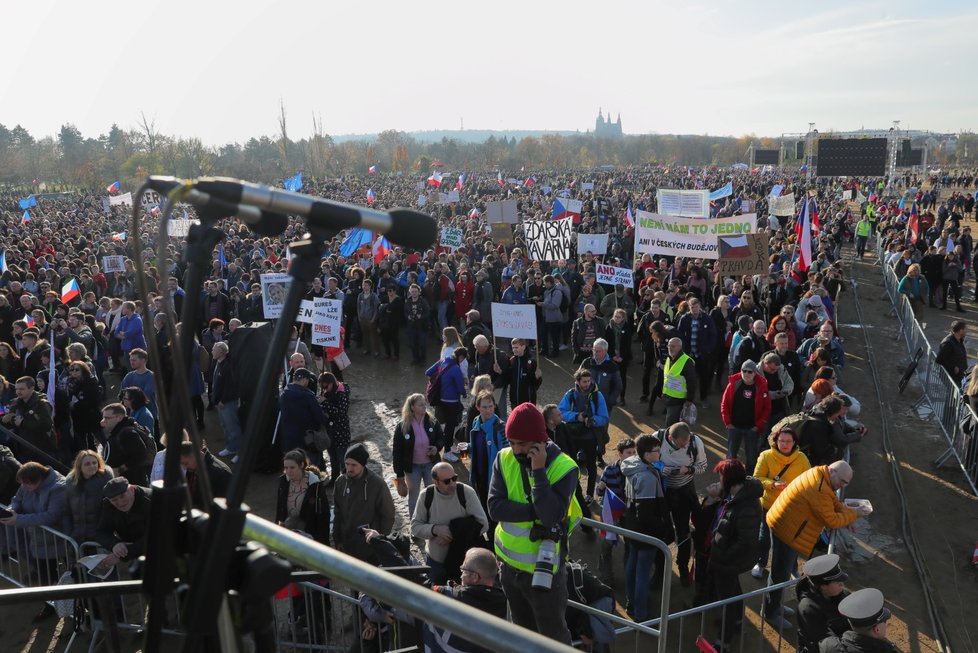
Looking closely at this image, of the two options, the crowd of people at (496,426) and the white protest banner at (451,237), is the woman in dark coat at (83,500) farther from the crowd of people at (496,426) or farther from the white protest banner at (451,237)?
the white protest banner at (451,237)

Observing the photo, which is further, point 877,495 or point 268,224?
point 877,495

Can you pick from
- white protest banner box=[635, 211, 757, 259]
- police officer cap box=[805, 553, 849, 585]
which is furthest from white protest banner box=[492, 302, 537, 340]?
police officer cap box=[805, 553, 849, 585]

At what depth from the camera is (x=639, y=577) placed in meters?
5.93

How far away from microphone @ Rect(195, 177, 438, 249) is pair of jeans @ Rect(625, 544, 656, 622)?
4.91m

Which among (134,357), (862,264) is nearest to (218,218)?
(134,357)

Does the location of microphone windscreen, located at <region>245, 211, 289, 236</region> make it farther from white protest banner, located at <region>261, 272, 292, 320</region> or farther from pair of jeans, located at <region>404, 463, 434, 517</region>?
white protest banner, located at <region>261, 272, 292, 320</region>

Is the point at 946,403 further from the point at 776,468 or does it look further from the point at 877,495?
the point at 776,468

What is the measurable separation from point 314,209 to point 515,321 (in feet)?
31.5

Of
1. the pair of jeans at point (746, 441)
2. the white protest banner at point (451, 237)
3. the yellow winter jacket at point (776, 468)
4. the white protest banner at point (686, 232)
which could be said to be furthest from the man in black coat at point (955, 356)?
the white protest banner at point (451, 237)

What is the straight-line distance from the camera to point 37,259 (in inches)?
725

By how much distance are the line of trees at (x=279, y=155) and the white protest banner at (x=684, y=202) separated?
4050 centimetres

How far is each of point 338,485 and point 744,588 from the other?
3751mm

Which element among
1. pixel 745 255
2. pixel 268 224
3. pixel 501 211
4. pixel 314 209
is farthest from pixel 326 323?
pixel 314 209

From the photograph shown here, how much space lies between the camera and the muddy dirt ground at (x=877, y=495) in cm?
607
